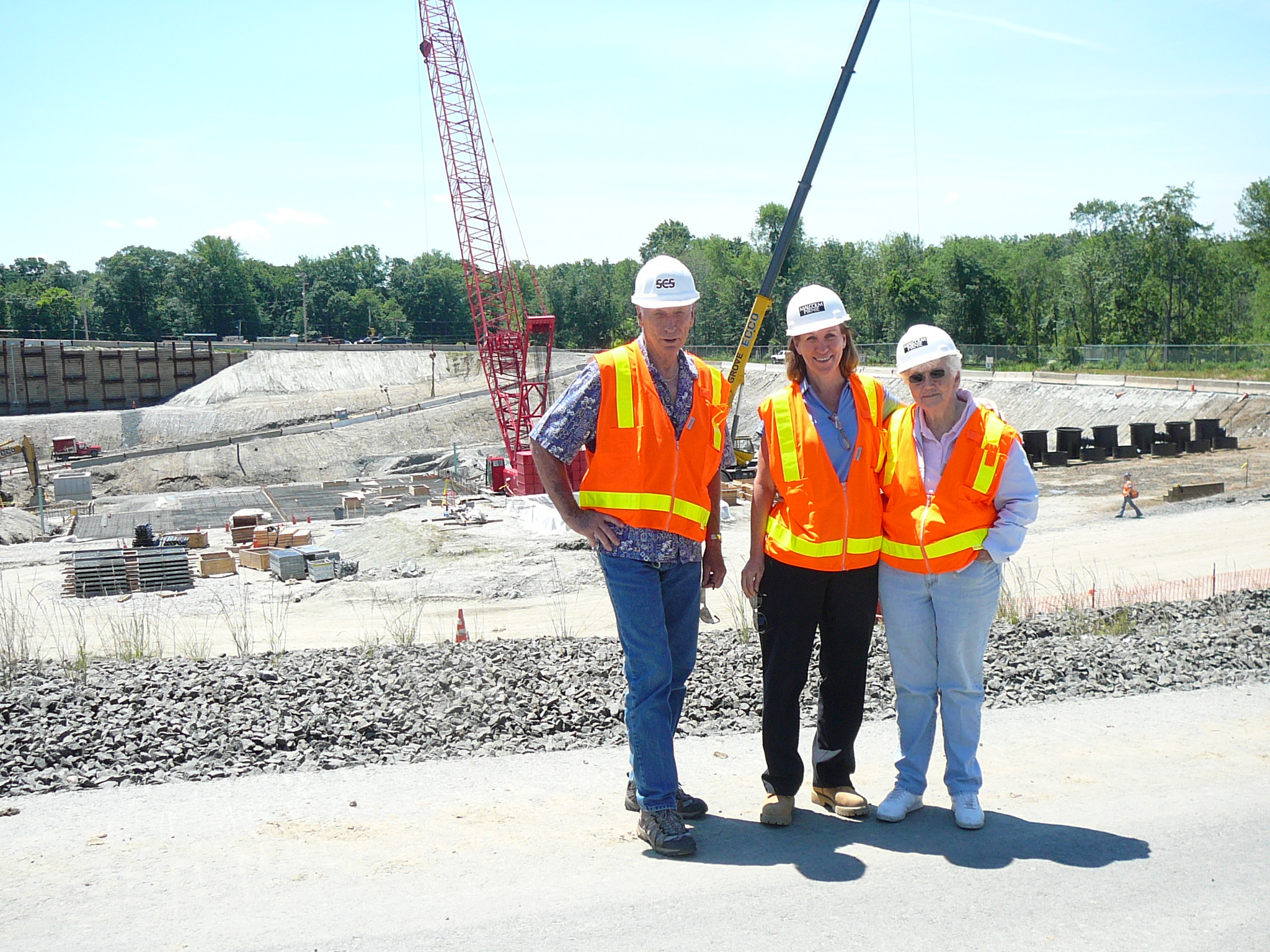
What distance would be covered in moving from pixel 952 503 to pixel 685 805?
60.4 inches

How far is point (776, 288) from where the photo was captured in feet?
285

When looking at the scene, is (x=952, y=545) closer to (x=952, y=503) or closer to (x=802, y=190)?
(x=952, y=503)

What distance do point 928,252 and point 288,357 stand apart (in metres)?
58.5

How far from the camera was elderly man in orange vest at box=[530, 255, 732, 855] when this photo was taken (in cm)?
357

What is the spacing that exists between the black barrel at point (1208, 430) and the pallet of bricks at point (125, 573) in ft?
99.3

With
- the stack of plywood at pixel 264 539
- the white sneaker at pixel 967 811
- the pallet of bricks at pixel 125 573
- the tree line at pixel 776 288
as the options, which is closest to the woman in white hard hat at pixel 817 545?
the white sneaker at pixel 967 811

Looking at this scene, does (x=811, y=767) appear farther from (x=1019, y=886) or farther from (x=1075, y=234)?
(x=1075, y=234)

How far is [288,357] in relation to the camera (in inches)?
2867

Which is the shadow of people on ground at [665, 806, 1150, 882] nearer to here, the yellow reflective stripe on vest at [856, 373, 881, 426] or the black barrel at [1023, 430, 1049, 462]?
the yellow reflective stripe on vest at [856, 373, 881, 426]

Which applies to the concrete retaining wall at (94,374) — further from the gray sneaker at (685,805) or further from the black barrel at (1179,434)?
the gray sneaker at (685,805)

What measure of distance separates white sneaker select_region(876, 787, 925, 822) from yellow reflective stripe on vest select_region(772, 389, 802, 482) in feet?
4.18

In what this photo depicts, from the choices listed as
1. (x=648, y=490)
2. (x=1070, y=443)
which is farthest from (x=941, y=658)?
(x=1070, y=443)

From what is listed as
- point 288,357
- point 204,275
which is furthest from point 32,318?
point 288,357

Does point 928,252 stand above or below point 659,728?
above
